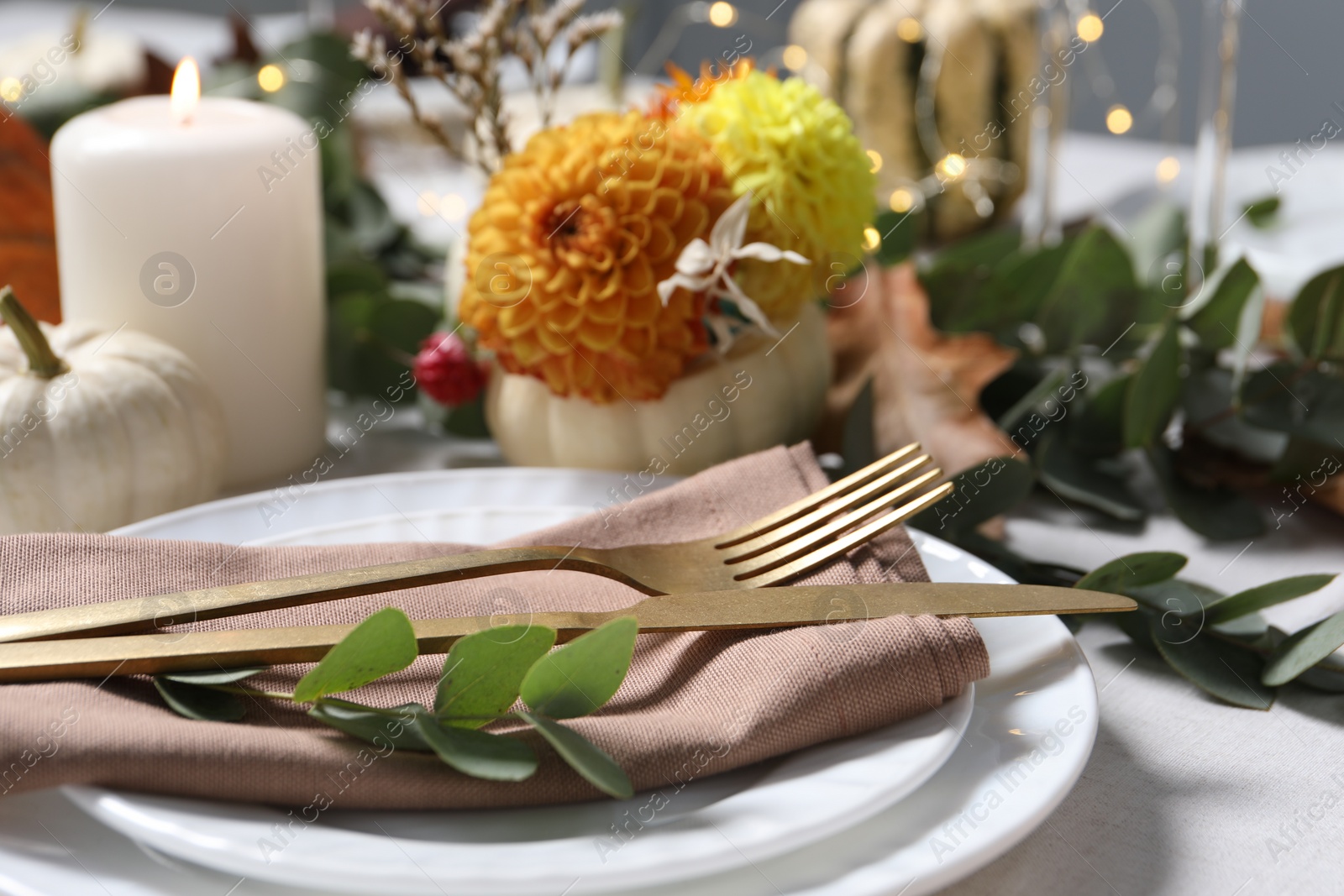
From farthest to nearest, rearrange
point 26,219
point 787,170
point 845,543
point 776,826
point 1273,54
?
point 1273,54, point 26,219, point 787,170, point 845,543, point 776,826

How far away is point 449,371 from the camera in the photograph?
0.58 m

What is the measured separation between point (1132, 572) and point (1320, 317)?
20cm

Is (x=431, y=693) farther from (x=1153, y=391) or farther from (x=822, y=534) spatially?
(x=1153, y=391)

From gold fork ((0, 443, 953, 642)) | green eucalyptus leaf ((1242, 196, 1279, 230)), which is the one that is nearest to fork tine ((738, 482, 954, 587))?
gold fork ((0, 443, 953, 642))

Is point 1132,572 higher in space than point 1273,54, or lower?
lower

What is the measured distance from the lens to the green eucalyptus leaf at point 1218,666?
1.38 feet

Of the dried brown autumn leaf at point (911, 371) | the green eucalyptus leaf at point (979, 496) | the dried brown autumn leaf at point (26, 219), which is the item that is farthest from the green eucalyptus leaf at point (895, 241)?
the dried brown autumn leaf at point (26, 219)

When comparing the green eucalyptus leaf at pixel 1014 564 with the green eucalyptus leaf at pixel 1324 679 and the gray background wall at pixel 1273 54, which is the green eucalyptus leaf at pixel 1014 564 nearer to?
the green eucalyptus leaf at pixel 1324 679

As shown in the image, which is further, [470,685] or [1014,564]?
[1014,564]

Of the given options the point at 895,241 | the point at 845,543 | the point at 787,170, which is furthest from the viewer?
the point at 895,241

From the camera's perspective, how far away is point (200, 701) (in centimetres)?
34

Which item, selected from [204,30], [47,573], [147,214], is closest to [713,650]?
[47,573]

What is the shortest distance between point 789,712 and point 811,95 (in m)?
0.33

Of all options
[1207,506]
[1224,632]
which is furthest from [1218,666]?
[1207,506]
